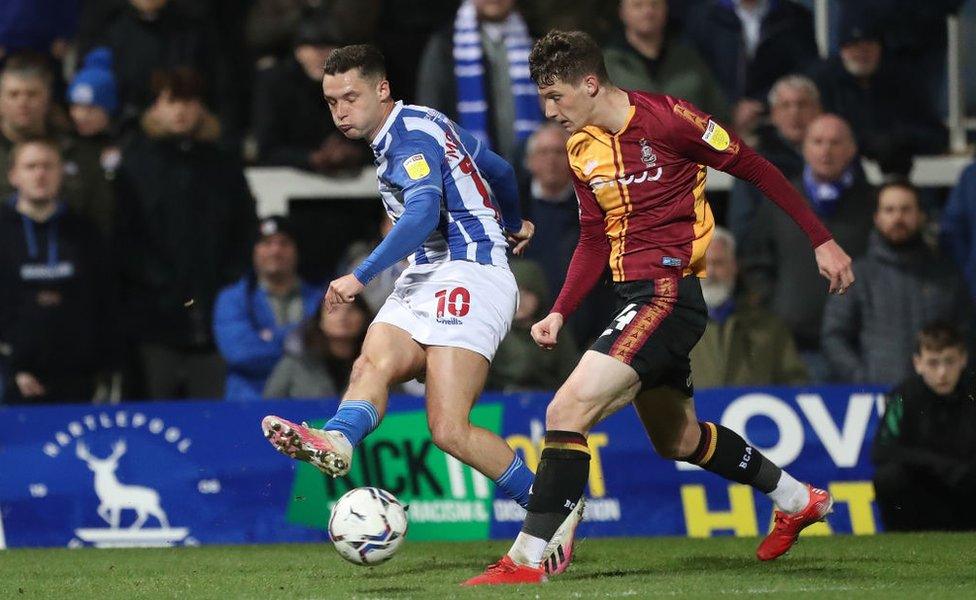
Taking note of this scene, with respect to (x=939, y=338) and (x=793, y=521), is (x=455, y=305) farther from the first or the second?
(x=939, y=338)

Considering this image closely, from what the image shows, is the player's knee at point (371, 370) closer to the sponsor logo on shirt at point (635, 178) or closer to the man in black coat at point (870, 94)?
Result: the sponsor logo on shirt at point (635, 178)

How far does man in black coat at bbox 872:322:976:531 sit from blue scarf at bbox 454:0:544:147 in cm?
317

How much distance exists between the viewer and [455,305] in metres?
7.08

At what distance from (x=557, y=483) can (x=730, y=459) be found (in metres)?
1.06

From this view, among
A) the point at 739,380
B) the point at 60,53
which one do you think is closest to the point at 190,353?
the point at 60,53

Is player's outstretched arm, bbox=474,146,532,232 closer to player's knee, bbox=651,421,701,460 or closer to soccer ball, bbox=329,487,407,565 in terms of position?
player's knee, bbox=651,421,701,460

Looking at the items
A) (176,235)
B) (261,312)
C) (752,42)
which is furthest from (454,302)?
(752,42)

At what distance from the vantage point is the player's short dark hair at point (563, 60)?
21.5ft

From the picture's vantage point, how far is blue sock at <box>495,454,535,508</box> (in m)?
7.08

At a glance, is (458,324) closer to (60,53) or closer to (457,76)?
(457,76)

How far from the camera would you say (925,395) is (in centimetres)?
904

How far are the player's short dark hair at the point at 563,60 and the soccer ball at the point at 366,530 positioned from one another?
1768mm

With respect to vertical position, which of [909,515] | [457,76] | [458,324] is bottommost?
[909,515]

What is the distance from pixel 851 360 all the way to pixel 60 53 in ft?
19.8
